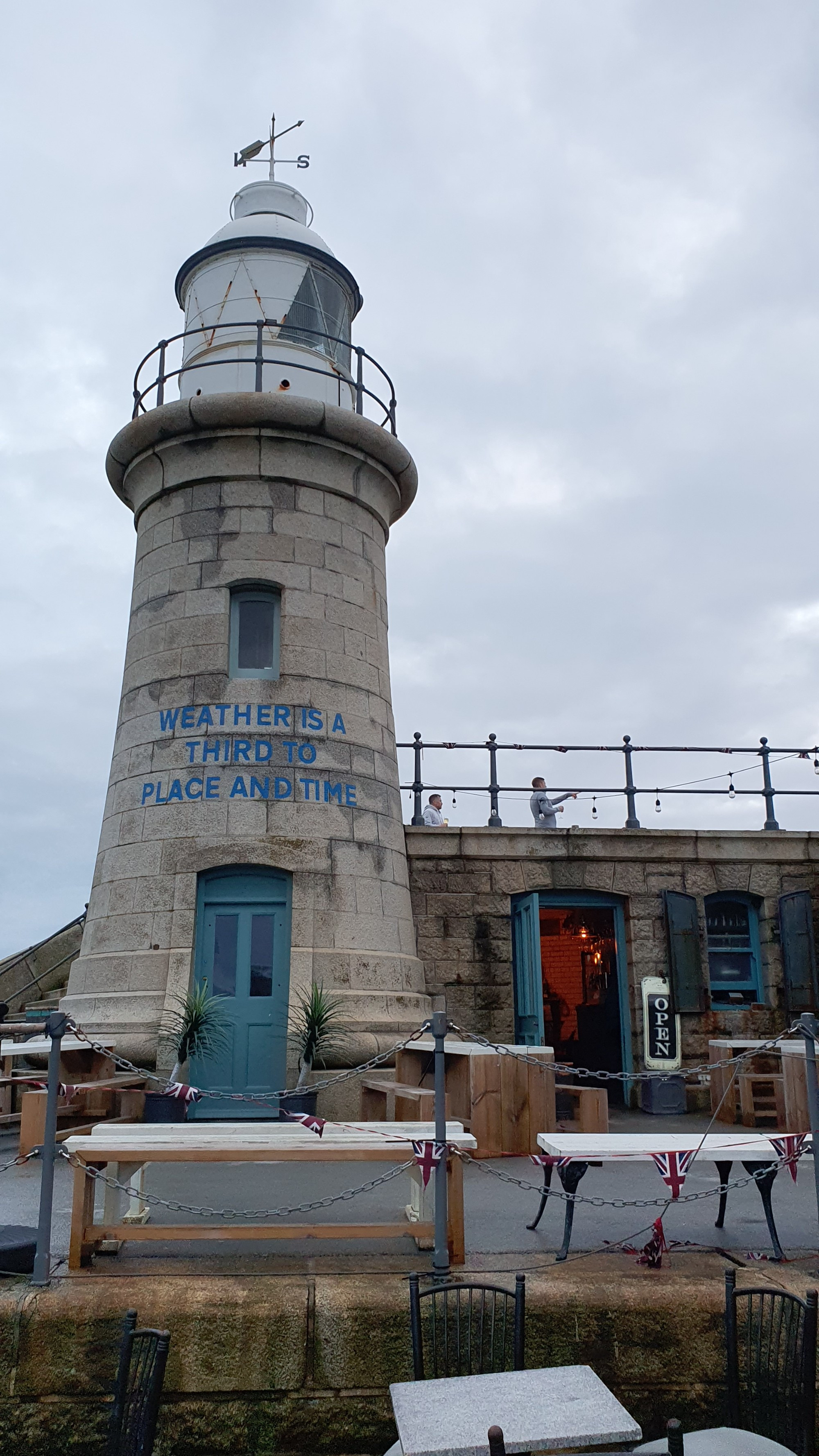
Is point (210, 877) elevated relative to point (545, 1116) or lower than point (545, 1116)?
elevated

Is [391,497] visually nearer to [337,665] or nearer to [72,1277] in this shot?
[337,665]

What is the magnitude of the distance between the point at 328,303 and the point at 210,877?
676cm

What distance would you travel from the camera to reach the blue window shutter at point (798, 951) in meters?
12.1

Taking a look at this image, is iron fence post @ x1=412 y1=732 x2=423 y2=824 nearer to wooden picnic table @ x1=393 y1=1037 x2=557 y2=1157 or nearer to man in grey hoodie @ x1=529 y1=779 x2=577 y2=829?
man in grey hoodie @ x1=529 y1=779 x2=577 y2=829

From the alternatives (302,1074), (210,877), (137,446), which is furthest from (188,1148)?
(137,446)

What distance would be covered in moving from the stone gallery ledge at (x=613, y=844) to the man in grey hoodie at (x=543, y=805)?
1.43ft

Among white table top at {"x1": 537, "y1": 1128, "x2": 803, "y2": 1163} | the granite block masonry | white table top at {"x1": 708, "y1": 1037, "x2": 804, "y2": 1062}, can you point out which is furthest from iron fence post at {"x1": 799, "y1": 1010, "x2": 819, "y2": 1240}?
the granite block masonry

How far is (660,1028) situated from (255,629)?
615 centimetres

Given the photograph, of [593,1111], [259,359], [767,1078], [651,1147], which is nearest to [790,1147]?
[651,1147]

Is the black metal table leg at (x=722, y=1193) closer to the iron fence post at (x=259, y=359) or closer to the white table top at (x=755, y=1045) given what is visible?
the white table top at (x=755, y=1045)

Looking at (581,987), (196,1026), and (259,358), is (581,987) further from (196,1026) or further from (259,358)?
(259,358)

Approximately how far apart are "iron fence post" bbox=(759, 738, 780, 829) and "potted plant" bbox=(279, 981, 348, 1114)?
6134mm

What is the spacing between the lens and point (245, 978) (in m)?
9.63

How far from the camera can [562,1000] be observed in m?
16.3
